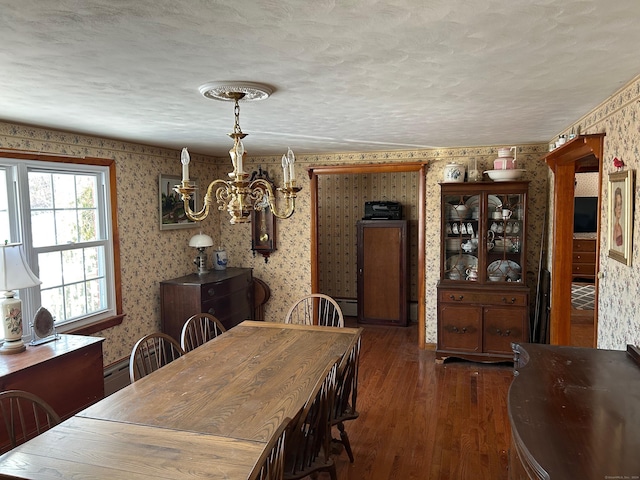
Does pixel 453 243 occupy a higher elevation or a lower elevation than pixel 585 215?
lower

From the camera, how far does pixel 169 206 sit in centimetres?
493

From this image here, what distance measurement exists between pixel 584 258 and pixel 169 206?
270 inches

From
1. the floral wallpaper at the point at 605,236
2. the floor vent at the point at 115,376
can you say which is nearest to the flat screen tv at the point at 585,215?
the floral wallpaper at the point at 605,236

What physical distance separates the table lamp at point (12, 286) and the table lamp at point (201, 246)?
2.16m

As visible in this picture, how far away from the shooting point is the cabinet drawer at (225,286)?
15.4ft

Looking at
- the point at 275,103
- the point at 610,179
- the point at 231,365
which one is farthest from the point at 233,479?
the point at 610,179

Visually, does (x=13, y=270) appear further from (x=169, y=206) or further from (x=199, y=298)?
(x=169, y=206)

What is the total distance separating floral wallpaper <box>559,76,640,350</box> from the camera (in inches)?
90.5

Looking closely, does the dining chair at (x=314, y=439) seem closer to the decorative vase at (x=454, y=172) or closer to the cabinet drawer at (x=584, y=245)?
the decorative vase at (x=454, y=172)

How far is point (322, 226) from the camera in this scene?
691cm

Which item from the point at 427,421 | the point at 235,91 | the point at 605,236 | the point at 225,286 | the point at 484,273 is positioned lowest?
the point at 427,421

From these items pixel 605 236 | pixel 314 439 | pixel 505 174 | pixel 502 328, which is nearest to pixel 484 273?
pixel 502 328

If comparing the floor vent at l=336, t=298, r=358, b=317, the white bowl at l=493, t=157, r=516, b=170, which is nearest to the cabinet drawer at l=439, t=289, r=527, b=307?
the white bowl at l=493, t=157, r=516, b=170

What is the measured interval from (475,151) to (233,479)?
433 cm
